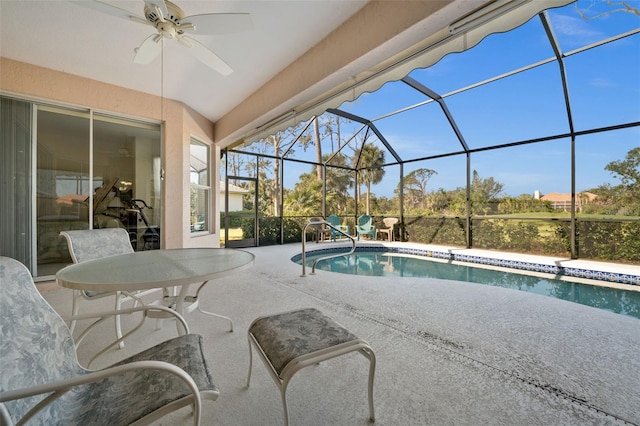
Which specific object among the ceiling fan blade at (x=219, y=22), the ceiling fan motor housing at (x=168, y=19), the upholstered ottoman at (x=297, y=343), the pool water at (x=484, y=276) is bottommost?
the pool water at (x=484, y=276)

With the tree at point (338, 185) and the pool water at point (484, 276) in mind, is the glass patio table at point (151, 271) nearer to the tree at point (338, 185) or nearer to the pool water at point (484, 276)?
the pool water at point (484, 276)

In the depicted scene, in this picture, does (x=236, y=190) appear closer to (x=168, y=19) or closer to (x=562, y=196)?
(x=168, y=19)

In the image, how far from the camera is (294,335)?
1349mm

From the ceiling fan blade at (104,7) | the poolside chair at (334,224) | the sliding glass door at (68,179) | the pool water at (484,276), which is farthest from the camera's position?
the poolside chair at (334,224)

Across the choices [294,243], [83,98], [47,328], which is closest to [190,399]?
[47,328]

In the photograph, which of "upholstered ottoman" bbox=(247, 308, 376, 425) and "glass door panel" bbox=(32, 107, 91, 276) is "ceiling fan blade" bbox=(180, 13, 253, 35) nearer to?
"upholstered ottoman" bbox=(247, 308, 376, 425)

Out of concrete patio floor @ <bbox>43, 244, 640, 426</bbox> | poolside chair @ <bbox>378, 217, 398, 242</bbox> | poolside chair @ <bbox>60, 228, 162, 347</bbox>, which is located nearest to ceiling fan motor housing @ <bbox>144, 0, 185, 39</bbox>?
poolside chair @ <bbox>60, 228, 162, 347</bbox>

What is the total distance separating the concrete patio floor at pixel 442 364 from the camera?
1367 millimetres

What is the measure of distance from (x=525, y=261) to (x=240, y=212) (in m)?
6.91

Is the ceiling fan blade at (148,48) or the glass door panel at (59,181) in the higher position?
the ceiling fan blade at (148,48)

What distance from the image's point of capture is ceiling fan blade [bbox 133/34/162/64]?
234cm

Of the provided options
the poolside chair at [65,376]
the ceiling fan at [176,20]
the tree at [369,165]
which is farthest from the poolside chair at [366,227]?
the poolside chair at [65,376]

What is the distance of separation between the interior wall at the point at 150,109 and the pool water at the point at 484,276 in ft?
9.77

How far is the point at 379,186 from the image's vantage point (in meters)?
9.86
